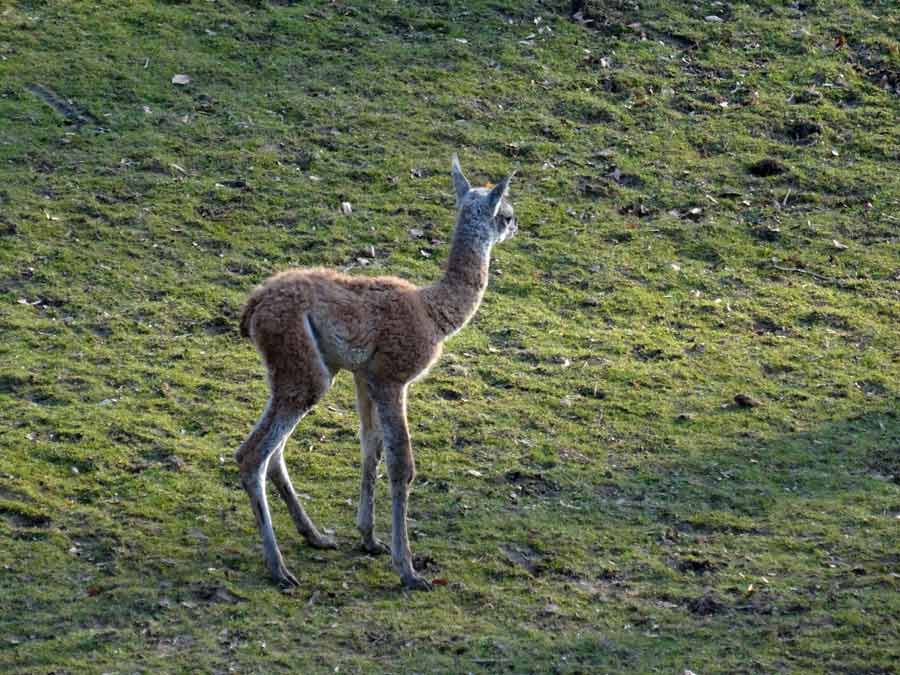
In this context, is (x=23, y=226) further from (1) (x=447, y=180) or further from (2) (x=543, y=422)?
(2) (x=543, y=422)

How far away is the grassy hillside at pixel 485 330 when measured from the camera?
8.56 metres

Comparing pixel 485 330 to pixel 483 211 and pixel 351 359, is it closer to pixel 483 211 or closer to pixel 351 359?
pixel 483 211

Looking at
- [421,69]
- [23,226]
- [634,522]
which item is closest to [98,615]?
[634,522]

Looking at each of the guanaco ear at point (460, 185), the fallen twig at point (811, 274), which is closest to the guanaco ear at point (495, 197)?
the guanaco ear at point (460, 185)

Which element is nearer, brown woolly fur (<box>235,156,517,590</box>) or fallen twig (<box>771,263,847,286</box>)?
brown woolly fur (<box>235,156,517,590</box>)

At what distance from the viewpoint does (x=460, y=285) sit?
9523mm

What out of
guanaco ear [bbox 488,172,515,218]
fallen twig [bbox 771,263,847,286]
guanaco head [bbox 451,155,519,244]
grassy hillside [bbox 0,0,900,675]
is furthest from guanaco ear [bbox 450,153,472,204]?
fallen twig [bbox 771,263,847,286]

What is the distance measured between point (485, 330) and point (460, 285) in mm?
3123

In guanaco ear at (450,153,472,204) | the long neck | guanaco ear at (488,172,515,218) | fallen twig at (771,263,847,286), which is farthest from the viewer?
fallen twig at (771,263,847,286)

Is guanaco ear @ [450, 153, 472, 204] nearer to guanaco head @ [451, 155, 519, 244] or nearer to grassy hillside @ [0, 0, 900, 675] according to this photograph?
guanaco head @ [451, 155, 519, 244]

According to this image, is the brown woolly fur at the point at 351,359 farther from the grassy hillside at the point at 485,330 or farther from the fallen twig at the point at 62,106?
the fallen twig at the point at 62,106

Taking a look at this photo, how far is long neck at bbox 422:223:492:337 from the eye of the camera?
30.8ft

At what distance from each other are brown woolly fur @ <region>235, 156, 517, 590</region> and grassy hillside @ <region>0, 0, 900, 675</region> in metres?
0.31

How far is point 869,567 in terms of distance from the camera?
9406 mm
